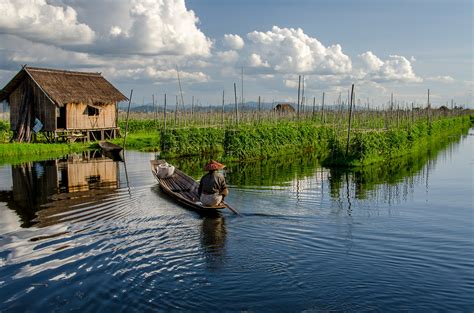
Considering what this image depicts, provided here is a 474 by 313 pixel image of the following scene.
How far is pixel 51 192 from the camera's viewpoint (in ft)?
50.9

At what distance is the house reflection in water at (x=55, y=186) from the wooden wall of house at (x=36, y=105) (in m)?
7.09

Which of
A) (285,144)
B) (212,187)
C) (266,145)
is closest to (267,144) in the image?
(266,145)

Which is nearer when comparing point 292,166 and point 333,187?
point 333,187

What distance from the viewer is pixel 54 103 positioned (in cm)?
3011

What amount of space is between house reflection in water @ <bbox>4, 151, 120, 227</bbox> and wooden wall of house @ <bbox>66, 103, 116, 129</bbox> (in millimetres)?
7772

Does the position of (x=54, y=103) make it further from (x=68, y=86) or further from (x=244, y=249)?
(x=244, y=249)

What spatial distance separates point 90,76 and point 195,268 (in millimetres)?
30681

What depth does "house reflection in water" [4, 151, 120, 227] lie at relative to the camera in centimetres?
1271

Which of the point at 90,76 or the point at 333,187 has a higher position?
the point at 90,76

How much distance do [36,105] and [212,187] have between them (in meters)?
24.2

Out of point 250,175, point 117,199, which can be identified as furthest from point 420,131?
point 117,199

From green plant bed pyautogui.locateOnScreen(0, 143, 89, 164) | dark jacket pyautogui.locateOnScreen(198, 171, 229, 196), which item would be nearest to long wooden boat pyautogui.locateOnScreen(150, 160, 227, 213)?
dark jacket pyautogui.locateOnScreen(198, 171, 229, 196)

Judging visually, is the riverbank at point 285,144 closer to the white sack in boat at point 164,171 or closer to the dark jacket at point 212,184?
the white sack in boat at point 164,171

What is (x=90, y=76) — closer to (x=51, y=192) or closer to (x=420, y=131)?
(x=51, y=192)
